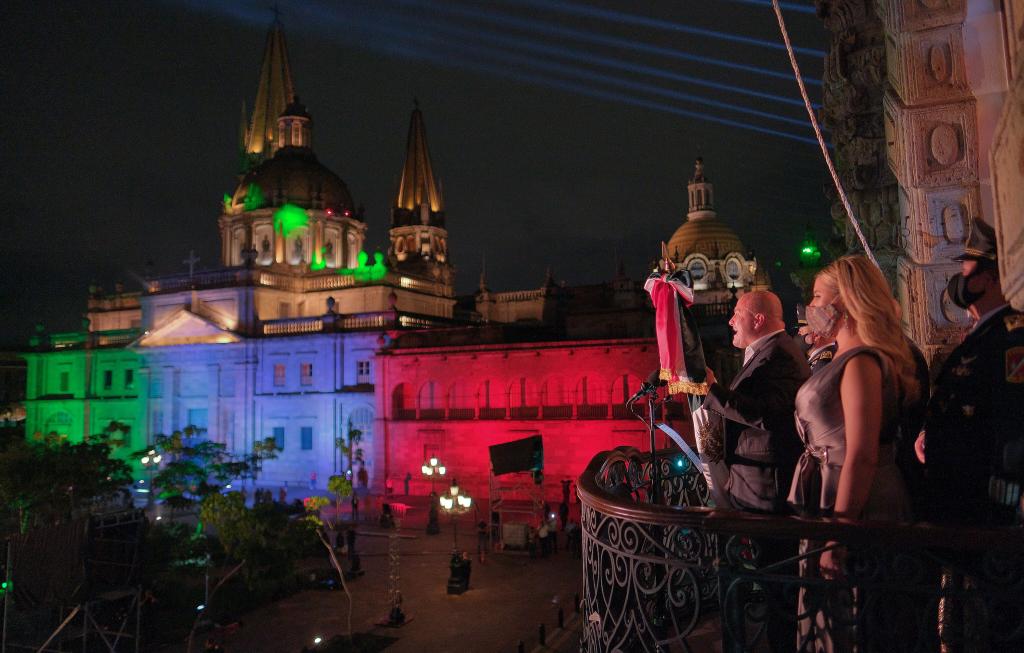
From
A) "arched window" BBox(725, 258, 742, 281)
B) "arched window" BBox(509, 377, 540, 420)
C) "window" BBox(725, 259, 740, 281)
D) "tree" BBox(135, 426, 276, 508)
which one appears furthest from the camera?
"window" BBox(725, 259, 740, 281)

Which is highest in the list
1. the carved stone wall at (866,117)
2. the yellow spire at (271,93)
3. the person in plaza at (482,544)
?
the yellow spire at (271,93)

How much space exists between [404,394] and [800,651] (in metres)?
32.1

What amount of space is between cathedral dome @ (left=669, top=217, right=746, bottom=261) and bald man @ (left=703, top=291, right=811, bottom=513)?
55.1 m

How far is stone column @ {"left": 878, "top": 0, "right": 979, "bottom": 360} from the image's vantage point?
262 inches

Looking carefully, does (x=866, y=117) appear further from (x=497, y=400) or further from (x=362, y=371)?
(x=362, y=371)

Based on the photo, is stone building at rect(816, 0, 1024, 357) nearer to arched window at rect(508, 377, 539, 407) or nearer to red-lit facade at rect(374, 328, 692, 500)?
red-lit facade at rect(374, 328, 692, 500)

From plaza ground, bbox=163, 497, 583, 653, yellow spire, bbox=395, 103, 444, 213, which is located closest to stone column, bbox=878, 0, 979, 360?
plaza ground, bbox=163, 497, 583, 653

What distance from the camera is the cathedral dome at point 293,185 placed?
155ft

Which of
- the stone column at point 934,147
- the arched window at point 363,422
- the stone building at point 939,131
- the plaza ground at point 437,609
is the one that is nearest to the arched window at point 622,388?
the plaza ground at point 437,609

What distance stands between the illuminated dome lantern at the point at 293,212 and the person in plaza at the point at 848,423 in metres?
44.5

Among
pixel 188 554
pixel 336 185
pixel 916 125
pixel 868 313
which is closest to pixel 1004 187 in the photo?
pixel 868 313

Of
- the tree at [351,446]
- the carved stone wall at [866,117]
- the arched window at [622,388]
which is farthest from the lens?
the tree at [351,446]

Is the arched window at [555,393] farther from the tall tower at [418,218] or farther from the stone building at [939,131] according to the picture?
the tall tower at [418,218]

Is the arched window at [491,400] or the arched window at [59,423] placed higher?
the arched window at [491,400]
